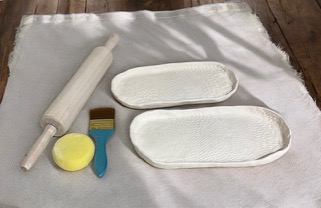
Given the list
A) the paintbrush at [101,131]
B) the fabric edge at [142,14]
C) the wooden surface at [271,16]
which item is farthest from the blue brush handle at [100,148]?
the fabric edge at [142,14]

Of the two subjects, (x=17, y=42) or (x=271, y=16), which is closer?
(x=17, y=42)

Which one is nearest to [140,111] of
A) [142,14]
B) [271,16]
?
[142,14]

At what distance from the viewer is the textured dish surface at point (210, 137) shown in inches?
32.7

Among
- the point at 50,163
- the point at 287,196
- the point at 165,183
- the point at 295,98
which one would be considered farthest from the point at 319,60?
the point at 50,163

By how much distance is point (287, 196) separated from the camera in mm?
786

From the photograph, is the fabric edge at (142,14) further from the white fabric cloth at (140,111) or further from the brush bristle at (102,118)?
Answer: the brush bristle at (102,118)

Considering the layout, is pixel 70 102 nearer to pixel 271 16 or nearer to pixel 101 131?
pixel 101 131

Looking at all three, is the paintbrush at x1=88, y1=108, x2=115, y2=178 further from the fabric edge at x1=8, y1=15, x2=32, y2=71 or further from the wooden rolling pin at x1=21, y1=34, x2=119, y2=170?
the fabric edge at x1=8, y1=15, x2=32, y2=71

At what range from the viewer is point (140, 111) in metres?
0.94

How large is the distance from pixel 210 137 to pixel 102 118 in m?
0.23

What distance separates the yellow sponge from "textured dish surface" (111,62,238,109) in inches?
5.9

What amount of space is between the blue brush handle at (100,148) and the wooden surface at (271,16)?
1.03 feet

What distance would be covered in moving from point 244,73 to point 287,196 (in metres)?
A: 0.35

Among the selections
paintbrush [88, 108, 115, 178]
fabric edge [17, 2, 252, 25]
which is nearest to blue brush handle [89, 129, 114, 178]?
paintbrush [88, 108, 115, 178]
